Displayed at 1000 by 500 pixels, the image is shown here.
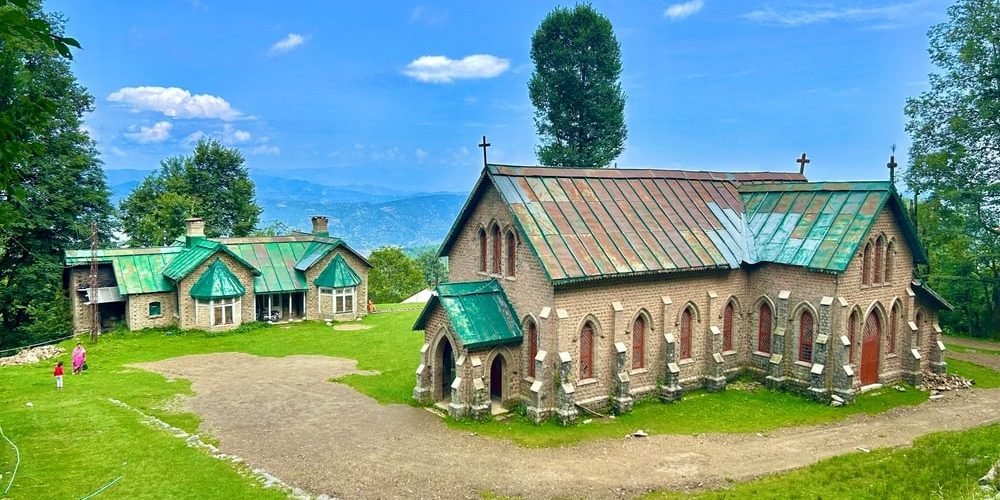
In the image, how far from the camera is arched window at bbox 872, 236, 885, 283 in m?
26.5

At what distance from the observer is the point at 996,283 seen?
39406mm

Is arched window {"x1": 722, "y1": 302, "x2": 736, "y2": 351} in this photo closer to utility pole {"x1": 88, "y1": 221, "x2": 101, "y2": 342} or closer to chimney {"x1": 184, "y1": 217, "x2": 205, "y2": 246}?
utility pole {"x1": 88, "y1": 221, "x2": 101, "y2": 342}

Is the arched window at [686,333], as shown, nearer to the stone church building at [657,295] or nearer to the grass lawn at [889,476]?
the stone church building at [657,295]

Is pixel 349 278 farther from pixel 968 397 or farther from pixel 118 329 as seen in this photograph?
pixel 968 397

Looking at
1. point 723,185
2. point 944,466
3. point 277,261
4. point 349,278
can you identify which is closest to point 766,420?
point 944,466

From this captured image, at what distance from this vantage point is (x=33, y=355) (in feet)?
110

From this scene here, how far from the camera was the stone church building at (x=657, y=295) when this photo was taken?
23.4m

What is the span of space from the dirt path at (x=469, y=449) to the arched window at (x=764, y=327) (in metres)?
5.32

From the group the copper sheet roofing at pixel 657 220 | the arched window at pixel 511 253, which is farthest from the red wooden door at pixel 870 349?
the arched window at pixel 511 253

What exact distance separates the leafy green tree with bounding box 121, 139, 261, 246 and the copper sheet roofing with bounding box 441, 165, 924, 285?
41.4 metres

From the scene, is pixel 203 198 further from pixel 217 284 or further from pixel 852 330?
pixel 852 330

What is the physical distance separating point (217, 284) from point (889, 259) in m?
36.1

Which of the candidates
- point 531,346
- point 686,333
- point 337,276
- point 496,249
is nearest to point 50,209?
point 337,276

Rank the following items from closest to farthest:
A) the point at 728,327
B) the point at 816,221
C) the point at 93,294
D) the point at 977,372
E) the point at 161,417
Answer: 1. the point at 161,417
2. the point at 816,221
3. the point at 728,327
4. the point at 977,372
5. the point at 93,294
